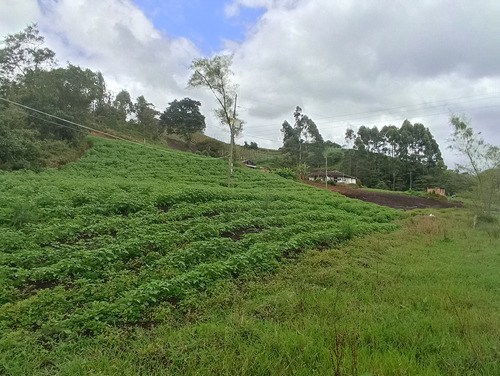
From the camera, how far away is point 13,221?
7.56 m

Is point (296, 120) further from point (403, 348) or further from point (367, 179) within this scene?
point (403, 348)

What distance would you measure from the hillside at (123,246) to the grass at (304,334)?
1.23ft

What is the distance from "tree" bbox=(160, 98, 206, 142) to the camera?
171ft

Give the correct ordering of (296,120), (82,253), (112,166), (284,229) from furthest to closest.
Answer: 1. (296,120)
2. (112,166)
3. (284,229)
4. (82,253)

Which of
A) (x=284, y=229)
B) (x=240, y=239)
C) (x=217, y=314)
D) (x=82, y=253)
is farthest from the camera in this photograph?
(x=284, y=229)

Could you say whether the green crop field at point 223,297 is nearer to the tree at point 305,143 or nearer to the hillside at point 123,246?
the hillside at point 123,246

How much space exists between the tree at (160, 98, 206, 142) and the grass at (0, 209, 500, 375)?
160ft

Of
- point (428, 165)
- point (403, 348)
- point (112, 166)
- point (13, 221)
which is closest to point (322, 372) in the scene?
point (403, 348)

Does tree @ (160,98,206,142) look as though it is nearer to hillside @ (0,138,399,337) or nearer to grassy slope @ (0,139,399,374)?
hillside @ (0,138,399,337)

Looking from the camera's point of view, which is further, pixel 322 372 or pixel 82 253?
pixel 82 253

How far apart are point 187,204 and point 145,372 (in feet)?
28.2

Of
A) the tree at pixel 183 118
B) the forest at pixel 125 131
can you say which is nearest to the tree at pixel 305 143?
the forest at pixel 125 131

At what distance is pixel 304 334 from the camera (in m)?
3.93

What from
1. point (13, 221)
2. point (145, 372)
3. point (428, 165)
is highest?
point (428, 165)
